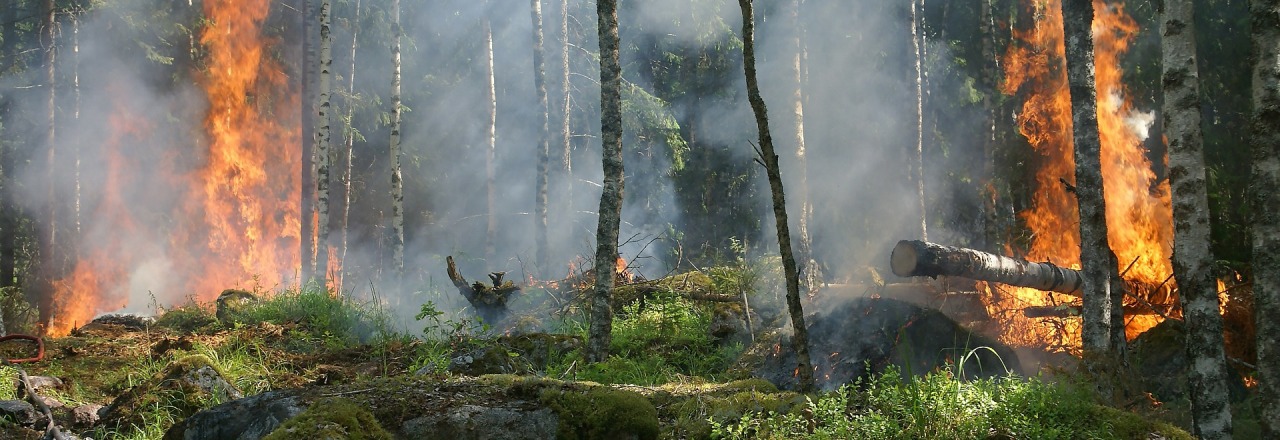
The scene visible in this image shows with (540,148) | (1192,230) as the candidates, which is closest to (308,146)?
(540,148)

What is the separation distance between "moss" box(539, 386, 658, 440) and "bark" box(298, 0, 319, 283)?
15.2 metres

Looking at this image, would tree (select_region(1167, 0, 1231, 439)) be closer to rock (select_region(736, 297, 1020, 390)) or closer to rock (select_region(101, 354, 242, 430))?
rock (select_region(736, 297, 1020, 390))

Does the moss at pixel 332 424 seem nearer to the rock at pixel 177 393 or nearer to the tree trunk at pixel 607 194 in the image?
the rock at pixel 177 393

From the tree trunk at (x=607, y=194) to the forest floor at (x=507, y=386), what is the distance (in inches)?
17.3

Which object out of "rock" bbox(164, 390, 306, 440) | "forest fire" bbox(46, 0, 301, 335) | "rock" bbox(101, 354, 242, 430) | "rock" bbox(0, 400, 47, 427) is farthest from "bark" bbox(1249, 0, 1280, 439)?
"forest fire" bbox(46, 0, 301, 335)

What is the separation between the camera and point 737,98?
1015 inches

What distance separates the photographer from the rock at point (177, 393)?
6621mm

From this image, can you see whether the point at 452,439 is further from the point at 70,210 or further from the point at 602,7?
the point at 70,210

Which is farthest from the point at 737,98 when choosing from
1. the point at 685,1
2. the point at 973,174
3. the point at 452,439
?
the point at 452,439

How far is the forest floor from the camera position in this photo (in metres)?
4.16

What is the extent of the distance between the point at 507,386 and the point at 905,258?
265 inches

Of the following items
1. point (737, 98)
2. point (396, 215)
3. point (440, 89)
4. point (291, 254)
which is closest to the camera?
point (396, 215)

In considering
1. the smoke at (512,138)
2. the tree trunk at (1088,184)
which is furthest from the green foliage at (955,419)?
the smoke at (512,138)

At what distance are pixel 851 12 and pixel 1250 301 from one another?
52.2ft
